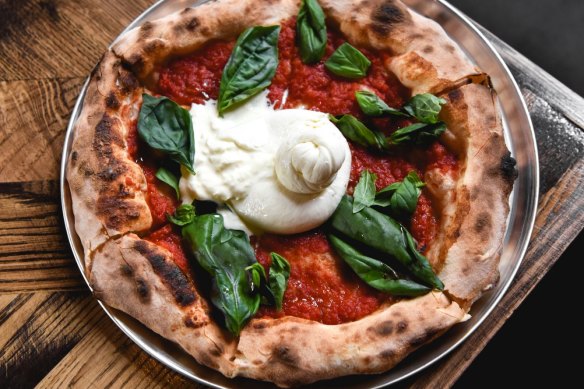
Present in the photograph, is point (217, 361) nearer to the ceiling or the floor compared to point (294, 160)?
nearer to the floor

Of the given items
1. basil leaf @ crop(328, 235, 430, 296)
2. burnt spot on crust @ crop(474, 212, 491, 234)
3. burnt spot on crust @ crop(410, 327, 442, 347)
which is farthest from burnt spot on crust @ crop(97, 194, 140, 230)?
burnt spot on crust @ crop(474, 212, 491, 234)

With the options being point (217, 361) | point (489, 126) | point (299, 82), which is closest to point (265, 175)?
point (299, 82)

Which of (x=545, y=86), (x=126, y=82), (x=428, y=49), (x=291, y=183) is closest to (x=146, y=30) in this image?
(x=126, y=82)

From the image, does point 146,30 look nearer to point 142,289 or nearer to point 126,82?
point 126,82

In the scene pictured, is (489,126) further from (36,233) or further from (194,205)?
(36,233)

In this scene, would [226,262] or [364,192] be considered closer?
[226,262]

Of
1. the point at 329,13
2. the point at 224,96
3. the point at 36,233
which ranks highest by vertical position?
the point at 329,13

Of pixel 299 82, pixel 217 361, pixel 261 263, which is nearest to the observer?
pixel 217 361
